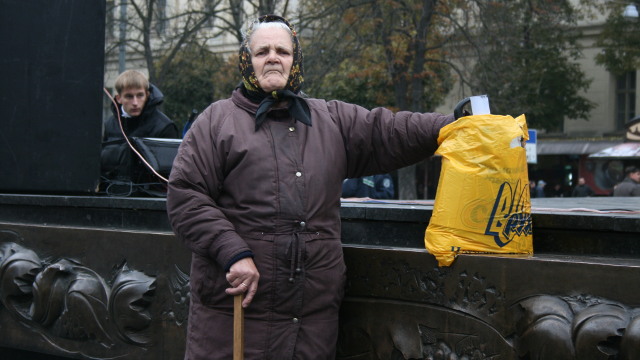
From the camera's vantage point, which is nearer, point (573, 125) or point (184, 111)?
point (184, 111)

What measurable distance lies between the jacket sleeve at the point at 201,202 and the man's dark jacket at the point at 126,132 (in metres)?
2.20

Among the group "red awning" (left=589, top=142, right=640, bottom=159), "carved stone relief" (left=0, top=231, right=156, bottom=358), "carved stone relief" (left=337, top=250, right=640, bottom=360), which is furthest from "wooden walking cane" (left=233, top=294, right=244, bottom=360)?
"red awning" (left=589, top=142, right=640, bottom=159)

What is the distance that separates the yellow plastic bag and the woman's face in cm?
66

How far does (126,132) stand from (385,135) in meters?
2.70

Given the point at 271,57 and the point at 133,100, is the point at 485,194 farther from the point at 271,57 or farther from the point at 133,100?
the point at 133,100

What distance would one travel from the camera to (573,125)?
103 feet

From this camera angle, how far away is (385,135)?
329cm

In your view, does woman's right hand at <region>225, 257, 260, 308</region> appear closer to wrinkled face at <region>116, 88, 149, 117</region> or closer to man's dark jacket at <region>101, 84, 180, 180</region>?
man's dark jacket at <region>101, 84, 180, 180</region>

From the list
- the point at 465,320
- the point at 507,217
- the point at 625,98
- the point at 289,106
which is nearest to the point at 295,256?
the point at 289,106

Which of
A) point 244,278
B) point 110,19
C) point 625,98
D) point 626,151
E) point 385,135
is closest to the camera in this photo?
point 244,278

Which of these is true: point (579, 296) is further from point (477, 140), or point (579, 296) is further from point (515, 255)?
point (477, 140)

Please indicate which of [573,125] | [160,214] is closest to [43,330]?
[160,214]

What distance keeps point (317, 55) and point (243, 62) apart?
1510cm

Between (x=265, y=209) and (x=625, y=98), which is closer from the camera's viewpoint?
(x=265, y=209)
